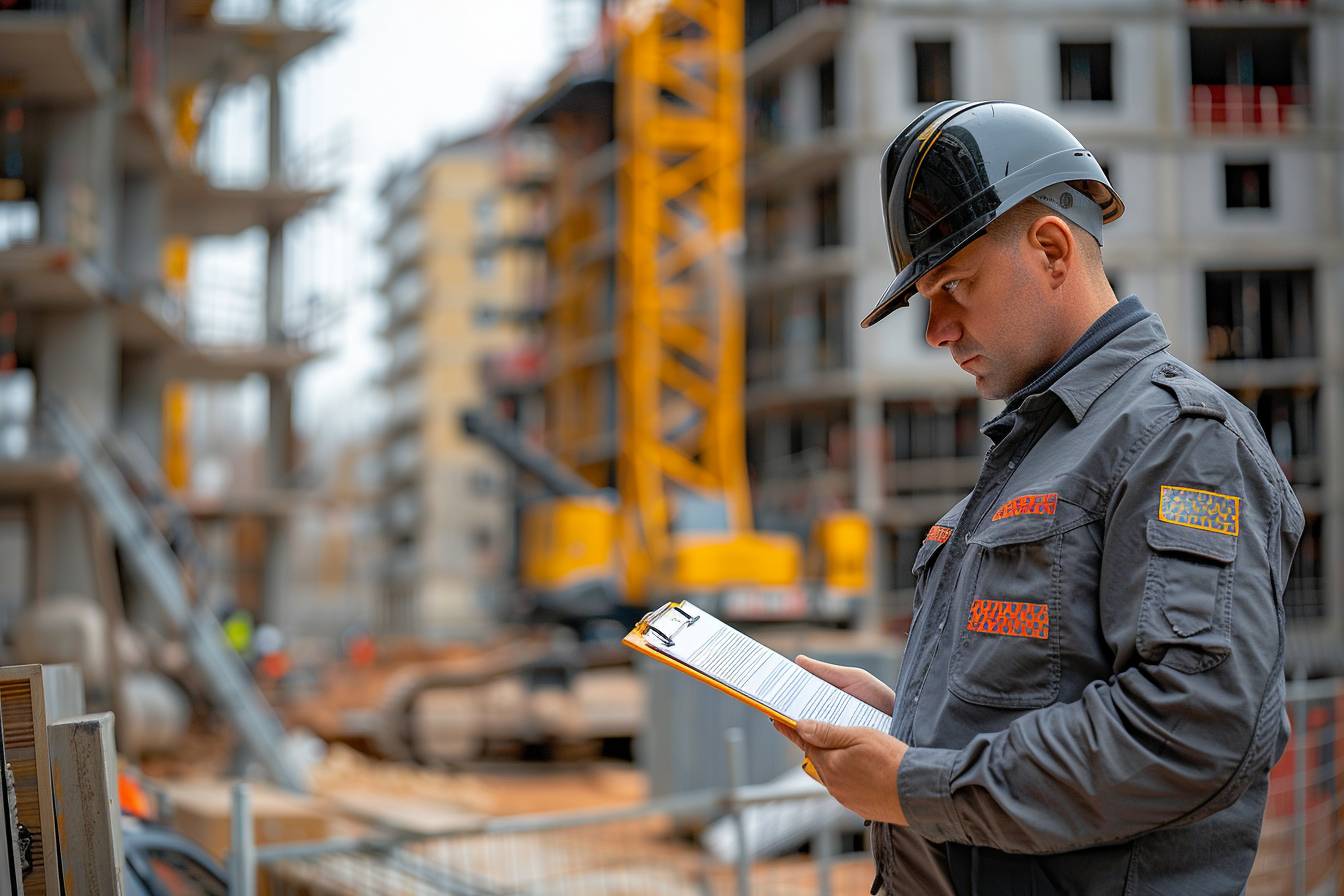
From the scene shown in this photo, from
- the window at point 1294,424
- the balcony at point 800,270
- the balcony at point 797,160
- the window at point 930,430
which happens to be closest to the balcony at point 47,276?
the balcony at point 800,270

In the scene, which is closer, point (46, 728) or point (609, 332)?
point (46, 728)

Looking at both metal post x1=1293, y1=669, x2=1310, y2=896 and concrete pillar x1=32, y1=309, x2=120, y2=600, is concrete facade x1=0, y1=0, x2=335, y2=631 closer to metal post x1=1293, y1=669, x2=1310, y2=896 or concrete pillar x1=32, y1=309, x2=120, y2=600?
concrete pillar x1=32, y1=309, x2=120, y2=600

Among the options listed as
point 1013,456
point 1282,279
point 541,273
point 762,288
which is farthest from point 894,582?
point 1013,456

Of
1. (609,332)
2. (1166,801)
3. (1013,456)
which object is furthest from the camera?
(609,332)

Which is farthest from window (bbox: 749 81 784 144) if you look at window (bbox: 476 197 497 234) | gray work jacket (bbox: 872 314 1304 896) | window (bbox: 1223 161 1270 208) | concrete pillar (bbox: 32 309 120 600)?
window (bbox: 476 197 497 234)

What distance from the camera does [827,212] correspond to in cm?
3762

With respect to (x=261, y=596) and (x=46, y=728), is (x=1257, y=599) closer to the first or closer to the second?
(x=46, y=728)

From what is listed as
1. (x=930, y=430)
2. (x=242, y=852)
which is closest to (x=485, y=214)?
(x=930, y=430)

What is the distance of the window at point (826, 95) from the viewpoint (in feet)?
123

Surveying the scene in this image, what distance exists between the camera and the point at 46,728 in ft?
7.59

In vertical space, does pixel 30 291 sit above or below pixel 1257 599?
above

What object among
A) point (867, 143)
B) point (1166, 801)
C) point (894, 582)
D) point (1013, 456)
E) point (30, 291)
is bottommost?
point (894, 582)

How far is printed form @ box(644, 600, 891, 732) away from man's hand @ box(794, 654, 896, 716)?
10 cm

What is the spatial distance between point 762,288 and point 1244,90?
12.8m
